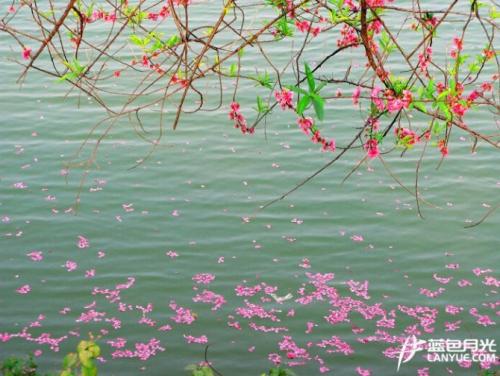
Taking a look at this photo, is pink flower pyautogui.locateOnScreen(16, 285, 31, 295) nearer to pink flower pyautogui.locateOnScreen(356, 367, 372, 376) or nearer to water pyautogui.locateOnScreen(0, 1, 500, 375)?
water pyautogui.locateOnScreen(0, 1, 500, 375)

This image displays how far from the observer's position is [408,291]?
19.5 feet

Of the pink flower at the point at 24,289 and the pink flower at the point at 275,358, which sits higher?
the pink flower at the point at 24,289

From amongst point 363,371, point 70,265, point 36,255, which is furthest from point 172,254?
point 363,371

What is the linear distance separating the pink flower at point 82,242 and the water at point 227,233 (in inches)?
1.8

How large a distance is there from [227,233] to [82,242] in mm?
1025

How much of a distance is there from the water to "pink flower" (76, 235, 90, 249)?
5 centimetres

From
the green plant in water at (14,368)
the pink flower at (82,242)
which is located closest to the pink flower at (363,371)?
the green plant in water at (14,368)

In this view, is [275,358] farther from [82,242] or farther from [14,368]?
[82,242]

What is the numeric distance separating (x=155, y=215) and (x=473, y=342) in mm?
2556

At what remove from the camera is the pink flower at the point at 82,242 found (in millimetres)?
6488

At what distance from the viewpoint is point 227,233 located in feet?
21.8

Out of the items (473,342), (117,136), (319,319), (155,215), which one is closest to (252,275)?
(319,319)

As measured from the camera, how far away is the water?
18.3ft

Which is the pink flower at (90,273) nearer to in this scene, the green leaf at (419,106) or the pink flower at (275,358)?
the pink flower at (275,358)
